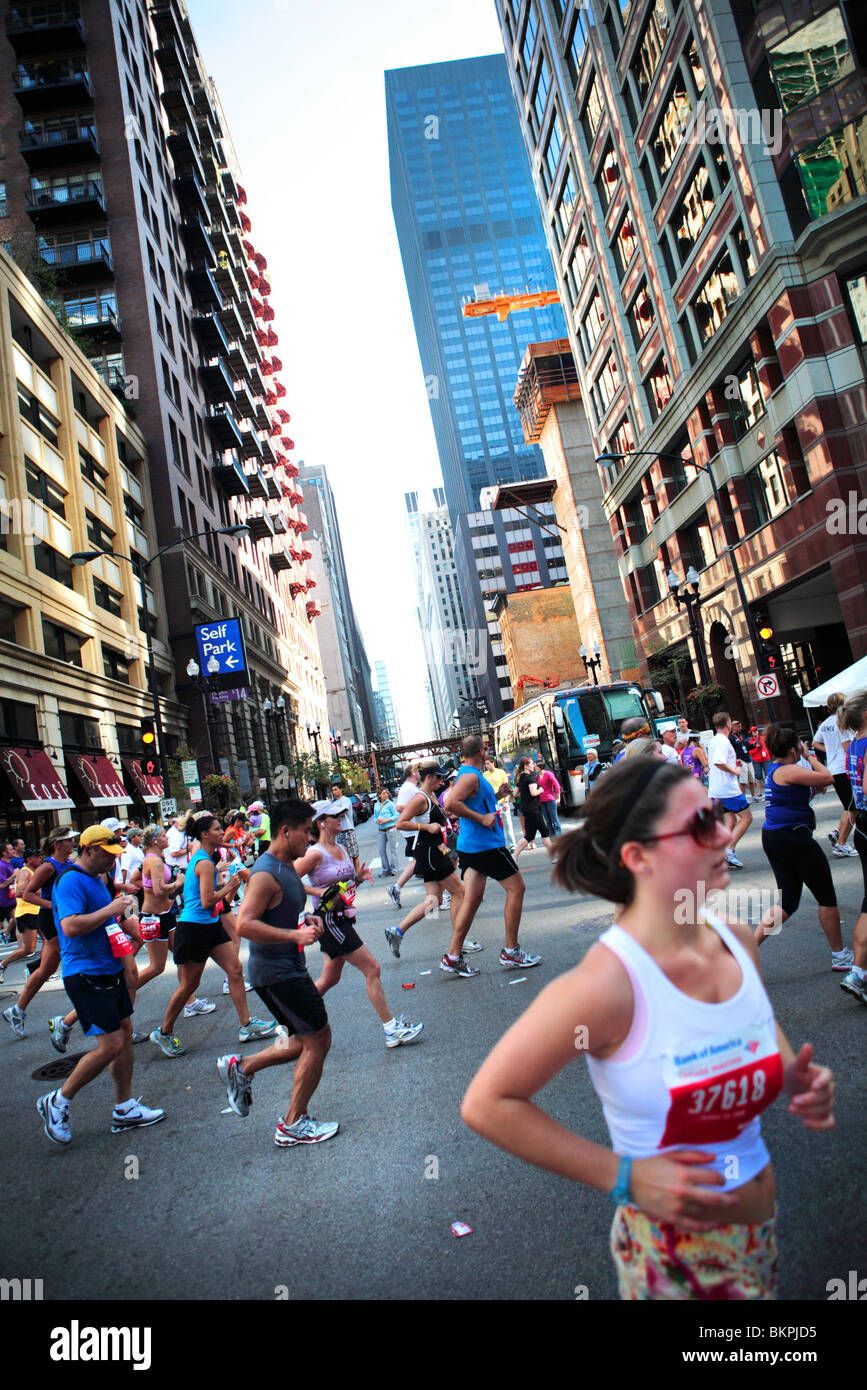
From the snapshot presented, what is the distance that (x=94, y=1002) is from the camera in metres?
5.44

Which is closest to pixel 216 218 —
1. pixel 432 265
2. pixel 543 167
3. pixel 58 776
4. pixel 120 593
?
pixel 543 167

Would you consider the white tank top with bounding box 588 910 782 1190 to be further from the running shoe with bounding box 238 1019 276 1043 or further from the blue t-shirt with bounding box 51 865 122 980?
the running shoe with bounding box 238 1019 276 1043

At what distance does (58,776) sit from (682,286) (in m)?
29.0

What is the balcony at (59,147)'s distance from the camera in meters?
39.9

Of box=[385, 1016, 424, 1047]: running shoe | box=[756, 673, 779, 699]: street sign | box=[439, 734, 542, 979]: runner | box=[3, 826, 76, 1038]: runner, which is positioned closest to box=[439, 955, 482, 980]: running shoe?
box=[439, 734, 542, 979]: runner

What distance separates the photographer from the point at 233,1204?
13.7ft

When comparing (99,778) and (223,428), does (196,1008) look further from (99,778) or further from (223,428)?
(223,428)

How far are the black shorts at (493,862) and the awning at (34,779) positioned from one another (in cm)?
1716

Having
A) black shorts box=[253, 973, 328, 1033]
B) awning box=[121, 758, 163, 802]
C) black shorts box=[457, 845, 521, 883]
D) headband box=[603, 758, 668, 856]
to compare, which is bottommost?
black shorts box=[253, 973, 328, 1033]

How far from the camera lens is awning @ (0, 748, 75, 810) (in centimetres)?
2128

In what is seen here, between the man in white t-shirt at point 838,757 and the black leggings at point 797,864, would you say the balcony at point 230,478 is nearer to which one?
the man in white t-shirt at point 838,757

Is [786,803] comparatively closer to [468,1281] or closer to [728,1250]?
[468,1281]

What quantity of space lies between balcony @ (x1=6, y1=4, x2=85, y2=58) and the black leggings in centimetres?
5173

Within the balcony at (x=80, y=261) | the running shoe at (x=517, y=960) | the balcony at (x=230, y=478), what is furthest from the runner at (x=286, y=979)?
the balcony at (x=230, y=478)
